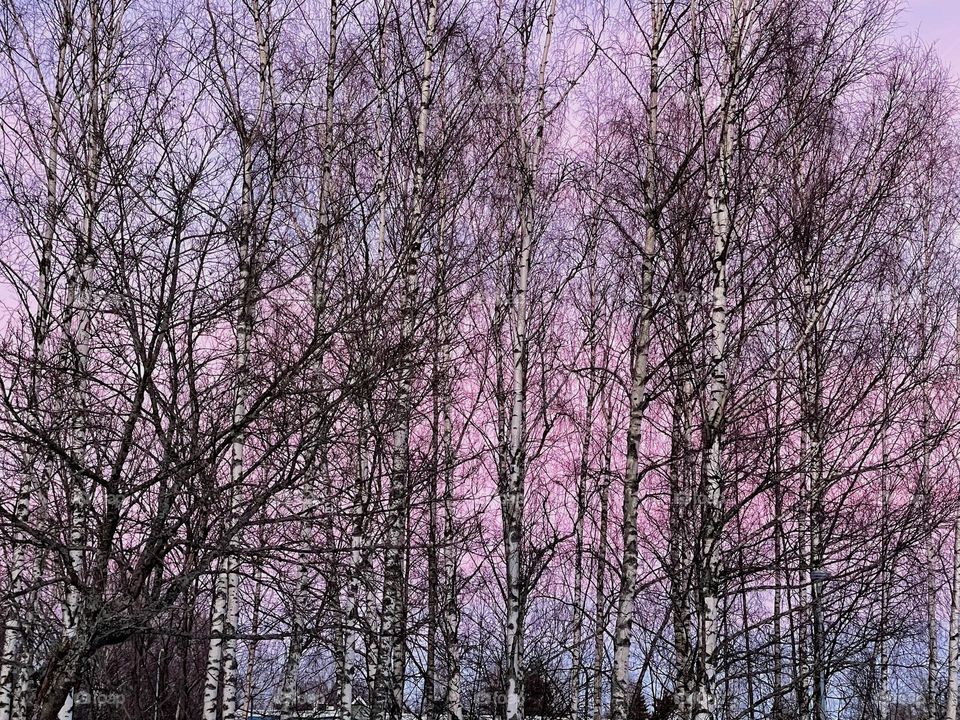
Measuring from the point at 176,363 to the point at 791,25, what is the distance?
7.70 meters

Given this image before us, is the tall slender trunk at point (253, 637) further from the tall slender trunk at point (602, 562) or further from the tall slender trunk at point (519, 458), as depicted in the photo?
the tall slender trunk at point (602, 562)

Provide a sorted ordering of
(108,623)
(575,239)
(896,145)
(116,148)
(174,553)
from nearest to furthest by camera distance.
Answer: (108,623) → (174,553) → (116,148) → (896,145) → (575,239)

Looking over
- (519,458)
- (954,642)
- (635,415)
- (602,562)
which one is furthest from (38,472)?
(954,642)

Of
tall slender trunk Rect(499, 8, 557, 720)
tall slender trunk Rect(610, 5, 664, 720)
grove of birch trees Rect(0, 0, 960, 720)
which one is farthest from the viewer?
tall slender trunk Rect(499, 8, 557, 720)

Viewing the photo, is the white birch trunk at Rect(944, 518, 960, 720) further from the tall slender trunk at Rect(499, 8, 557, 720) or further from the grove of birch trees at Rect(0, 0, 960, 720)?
the tall slender trunk at Rect(499, 8, 557, 720)

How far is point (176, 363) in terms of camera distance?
493 centimetres

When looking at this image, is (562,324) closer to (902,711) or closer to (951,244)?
(951,244)

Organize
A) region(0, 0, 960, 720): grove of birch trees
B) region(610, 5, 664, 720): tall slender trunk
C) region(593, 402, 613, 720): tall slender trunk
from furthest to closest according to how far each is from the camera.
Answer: region(593, 402, 613, 720): tall slender trunk, region(610, 5, 664, 720): tall slender trunk, region(0, 0, 960, 720): grove of birch trees

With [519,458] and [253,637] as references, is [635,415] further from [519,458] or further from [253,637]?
[253,637]

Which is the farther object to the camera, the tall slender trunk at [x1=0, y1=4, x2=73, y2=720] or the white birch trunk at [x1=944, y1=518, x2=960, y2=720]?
the white birch trunk at [x1=944, y1=518, x2=960, y2=720]

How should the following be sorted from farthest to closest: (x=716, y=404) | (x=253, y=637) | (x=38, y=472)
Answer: (x=716, y=404)
(x=38, y=472)
(x=253, y=637)

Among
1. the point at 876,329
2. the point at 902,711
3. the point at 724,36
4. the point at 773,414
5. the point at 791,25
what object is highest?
the point at 791,25

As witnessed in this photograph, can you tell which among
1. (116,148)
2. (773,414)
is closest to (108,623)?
(116,148)


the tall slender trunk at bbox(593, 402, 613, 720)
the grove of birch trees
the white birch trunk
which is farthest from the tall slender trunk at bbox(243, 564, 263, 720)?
the white birch trunk
